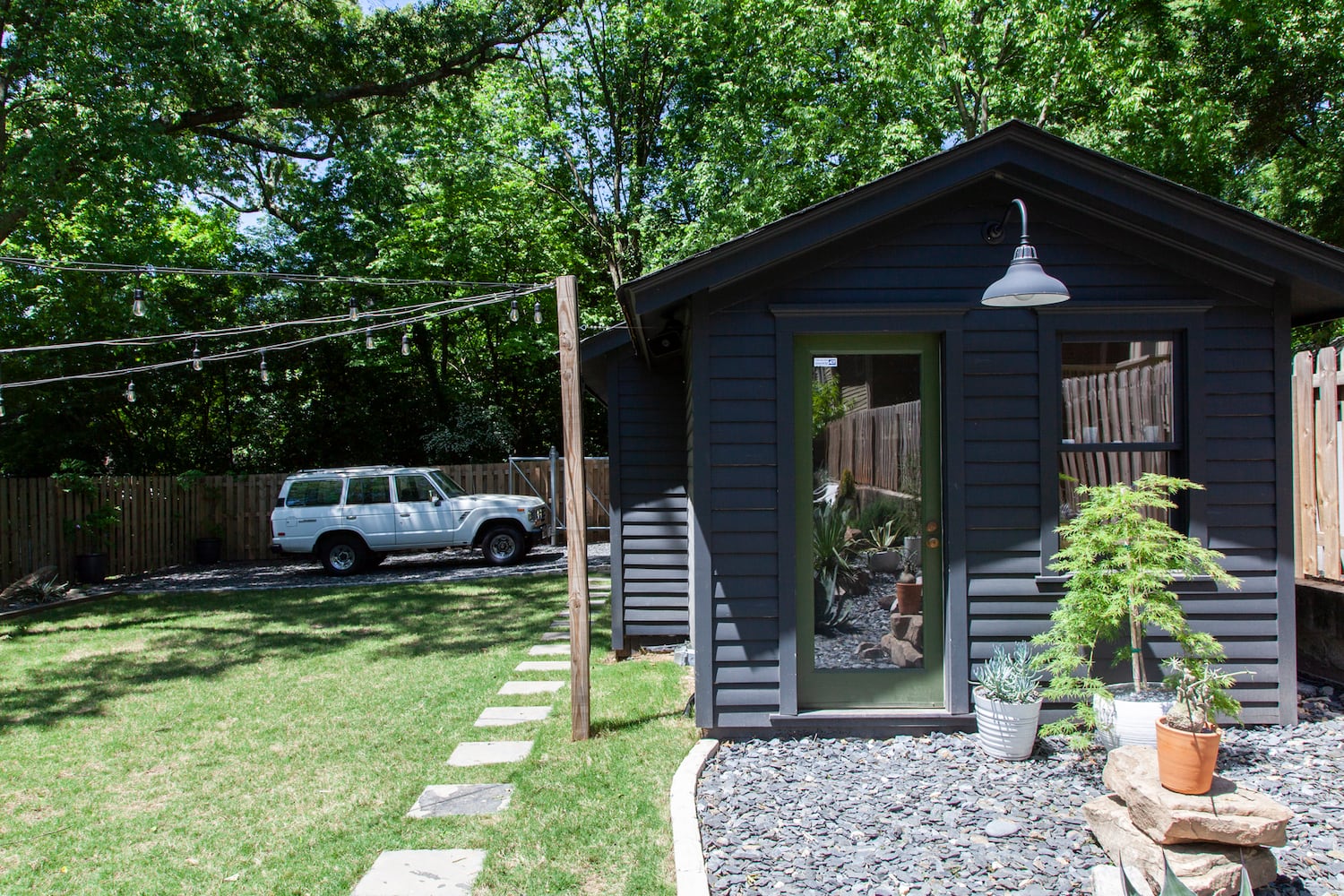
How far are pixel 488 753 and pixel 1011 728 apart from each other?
9.45ft

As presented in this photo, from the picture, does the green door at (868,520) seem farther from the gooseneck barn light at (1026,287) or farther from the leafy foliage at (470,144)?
the leafy foliage at (470,144)

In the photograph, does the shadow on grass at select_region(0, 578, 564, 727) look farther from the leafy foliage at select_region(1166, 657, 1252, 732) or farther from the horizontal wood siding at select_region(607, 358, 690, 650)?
the leafy foliage at select_region(1166, 657, 1252, 732)

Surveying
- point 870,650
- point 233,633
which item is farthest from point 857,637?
point 233,633

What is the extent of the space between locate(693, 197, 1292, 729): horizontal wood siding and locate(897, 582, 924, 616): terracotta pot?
27 cm

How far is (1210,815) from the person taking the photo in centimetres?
290

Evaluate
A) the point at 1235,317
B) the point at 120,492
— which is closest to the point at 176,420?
the point at 120,492

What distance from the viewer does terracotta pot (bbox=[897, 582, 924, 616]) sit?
4.94m

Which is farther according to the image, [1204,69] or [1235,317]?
[1204,69]

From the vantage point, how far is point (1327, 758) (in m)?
4.25

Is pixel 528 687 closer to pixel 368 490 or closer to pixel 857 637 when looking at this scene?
pixel 857 637

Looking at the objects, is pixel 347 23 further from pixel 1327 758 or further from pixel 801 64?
pixel 1327 758

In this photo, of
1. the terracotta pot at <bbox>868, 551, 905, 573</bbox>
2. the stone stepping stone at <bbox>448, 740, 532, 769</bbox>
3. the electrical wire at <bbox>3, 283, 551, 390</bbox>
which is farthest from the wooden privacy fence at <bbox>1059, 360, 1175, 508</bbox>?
the stone stepping stone at <bbox>448, 740, 532, 769</bbox>

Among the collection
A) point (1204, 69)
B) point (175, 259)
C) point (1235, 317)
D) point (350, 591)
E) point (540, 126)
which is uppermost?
point (540, 126)

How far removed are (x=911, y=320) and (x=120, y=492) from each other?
14.0 metres
